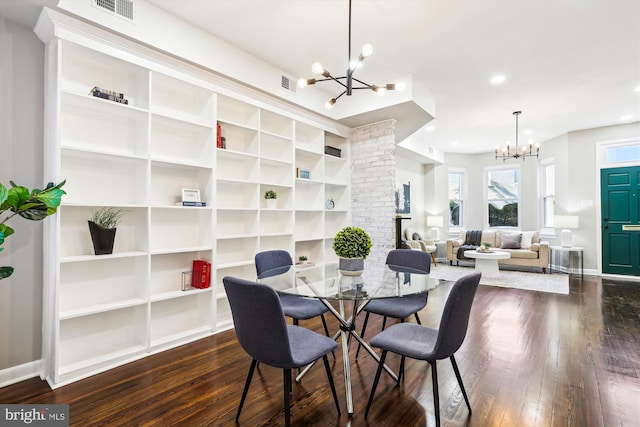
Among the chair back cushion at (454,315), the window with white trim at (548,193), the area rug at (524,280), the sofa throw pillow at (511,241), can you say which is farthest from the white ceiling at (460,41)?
the sofa throw pillow at (511,241)

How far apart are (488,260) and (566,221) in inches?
76.0

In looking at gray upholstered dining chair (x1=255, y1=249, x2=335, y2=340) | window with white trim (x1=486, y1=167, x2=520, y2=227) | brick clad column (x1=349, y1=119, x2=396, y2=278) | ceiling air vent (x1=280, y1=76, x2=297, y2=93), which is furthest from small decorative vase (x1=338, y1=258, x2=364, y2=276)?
window with white trim (x1=486, y1=167, x2=520, y2=227)

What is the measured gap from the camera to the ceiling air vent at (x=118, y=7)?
2486mm

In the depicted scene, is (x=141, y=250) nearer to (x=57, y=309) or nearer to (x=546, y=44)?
(x=57, y=309)

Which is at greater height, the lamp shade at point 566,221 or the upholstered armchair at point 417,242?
the lamp shade at point 566,221

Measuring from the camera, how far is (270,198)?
407 cm

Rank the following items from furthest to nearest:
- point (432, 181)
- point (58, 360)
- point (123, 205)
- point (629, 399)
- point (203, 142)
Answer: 1. point (432, 181)
2. point (203, 142)
3. point (123, 205)
4. point (58, 360)
5. point (629, 399)

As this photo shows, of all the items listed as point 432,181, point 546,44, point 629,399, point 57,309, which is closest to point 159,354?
point 57,309

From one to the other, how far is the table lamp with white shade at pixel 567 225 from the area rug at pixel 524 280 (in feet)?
2.27

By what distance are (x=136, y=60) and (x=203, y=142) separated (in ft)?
3.07

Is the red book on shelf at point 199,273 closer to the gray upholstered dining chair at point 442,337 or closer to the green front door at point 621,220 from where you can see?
the gray upholstered dining chair at point 442,337

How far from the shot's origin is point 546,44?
134 inches

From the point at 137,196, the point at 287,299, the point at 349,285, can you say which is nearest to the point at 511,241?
the point at 287,299

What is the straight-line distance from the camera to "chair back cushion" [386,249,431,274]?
294 centimetres
